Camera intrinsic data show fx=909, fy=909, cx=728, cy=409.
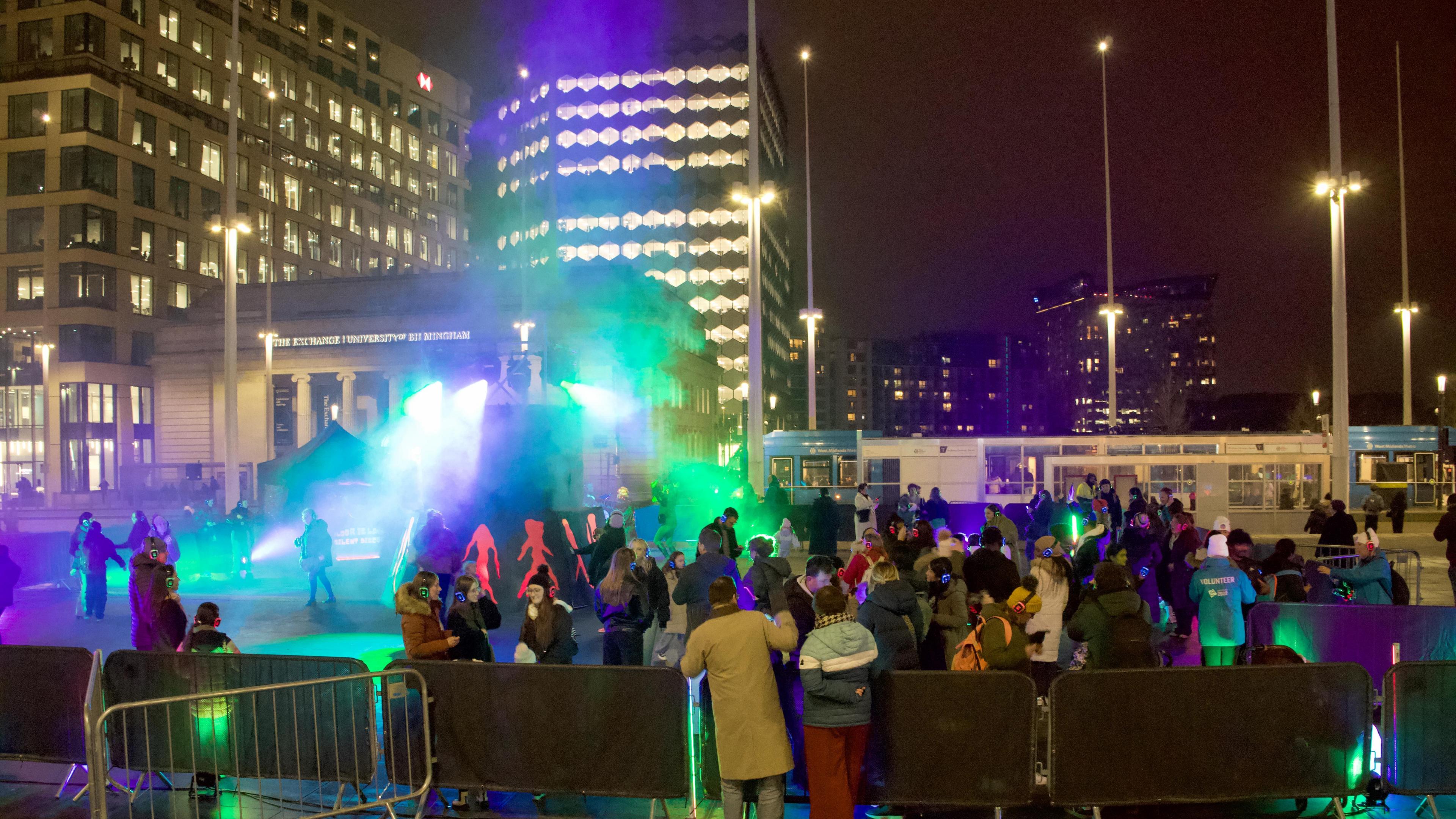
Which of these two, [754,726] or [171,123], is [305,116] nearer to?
[171,123]

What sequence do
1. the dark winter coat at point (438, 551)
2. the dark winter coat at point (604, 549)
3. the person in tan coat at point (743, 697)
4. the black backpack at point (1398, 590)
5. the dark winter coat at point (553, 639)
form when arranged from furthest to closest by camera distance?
1. the dark winter coat at point (438, 551)
2. the dark winter coat at point (604, 549)
3. the black backpack at point (1398, 590)
4. the dark winter coat at point (553, 639)
5. the person in tan coat at point (743, 697)

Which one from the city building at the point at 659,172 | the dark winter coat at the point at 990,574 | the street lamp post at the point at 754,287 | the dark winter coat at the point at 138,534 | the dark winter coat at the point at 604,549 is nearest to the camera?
the dark winter coat at the point at 990,574

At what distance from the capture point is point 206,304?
187 feet

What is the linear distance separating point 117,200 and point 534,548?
178 ft

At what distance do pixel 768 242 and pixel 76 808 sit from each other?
339 feet

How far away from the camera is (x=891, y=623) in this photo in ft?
21.0

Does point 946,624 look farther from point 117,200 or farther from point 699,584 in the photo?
point 117,200

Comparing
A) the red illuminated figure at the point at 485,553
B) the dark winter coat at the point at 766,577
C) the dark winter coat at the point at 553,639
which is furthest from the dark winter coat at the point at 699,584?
the red illuminated figure at the point at 485,553

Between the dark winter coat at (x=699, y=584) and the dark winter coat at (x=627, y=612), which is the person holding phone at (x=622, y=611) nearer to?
the dark winter coat at (x=627, y=612)

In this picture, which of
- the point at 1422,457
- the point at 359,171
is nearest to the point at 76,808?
the point at 1422,457

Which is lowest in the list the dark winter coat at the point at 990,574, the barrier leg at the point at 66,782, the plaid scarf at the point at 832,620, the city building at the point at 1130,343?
the barrier leg at the point at 66,782

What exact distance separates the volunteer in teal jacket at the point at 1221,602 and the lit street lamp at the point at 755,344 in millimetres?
11452

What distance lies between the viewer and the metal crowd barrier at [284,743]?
19.8 ft

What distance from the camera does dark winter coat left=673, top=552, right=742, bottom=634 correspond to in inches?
324
